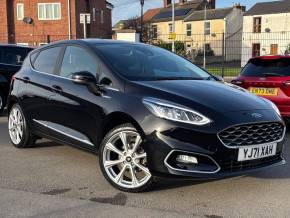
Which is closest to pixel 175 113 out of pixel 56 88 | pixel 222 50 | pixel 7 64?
pixel 56 88

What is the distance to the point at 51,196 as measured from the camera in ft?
16.0

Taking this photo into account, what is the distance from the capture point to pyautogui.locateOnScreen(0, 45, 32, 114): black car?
11.1m

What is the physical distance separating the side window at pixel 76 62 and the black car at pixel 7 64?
534 centimetres

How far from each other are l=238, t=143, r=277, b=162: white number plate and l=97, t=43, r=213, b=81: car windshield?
4.44ft

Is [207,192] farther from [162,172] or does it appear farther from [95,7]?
[95,7]

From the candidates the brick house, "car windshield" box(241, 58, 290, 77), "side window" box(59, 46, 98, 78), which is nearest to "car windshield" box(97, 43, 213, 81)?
"side window" box(59, 46, 98, 78)

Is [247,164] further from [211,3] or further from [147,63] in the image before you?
[211,3]

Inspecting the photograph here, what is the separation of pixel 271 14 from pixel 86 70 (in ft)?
162

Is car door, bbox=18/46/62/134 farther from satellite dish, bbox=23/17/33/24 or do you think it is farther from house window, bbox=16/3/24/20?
house window, bbox=16/3/24/20

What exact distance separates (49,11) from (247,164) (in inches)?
1518

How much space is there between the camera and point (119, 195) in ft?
16.1

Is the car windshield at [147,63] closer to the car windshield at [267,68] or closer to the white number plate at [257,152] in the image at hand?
the white number plate at [257,152]

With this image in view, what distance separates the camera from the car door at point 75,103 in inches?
213

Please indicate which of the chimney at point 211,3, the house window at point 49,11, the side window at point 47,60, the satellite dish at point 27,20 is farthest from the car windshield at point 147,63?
the chimney at point 211,3
